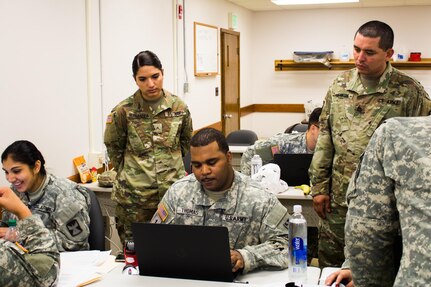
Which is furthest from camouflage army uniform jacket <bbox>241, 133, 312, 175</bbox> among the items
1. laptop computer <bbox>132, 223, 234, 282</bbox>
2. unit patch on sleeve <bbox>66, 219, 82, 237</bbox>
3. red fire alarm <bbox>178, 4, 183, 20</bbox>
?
red fire alarm <bbox>178, 4, 183, 20</bbox>

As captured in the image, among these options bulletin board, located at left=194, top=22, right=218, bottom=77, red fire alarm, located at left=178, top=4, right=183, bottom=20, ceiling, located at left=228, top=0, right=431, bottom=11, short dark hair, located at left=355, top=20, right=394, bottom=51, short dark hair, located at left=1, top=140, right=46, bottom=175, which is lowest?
short dark hair, located at left=1, top=140, right=46, bottom=175

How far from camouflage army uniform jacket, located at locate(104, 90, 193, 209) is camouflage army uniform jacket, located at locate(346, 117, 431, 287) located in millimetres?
1927

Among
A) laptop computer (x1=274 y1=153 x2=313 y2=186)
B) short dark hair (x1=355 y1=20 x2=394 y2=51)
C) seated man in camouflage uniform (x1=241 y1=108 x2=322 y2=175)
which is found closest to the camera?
short dark hair (x1=355 y1=20 x2=394 y2=51)

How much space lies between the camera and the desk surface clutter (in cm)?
208

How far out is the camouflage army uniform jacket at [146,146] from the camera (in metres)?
3.32

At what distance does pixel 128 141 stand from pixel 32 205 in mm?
789

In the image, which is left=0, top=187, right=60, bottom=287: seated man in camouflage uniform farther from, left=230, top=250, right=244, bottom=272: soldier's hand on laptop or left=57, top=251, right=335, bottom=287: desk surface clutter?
left=230, top=250, right=244, bottom=272: soldier's hand on laptop

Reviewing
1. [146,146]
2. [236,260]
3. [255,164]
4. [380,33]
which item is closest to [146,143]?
[146,146]

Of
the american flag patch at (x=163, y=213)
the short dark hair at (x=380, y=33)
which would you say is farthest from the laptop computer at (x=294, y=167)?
the american flag patch at (x=163, y=213)

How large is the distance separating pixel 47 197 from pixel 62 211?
111 mm

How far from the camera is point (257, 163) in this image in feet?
13.2

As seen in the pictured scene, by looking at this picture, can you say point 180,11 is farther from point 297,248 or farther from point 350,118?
point 297,248

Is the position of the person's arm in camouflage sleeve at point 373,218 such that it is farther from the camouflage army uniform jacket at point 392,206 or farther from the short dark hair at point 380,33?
the short dark hair at point 380,33

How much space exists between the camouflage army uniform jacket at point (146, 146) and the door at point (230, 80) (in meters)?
4.39
